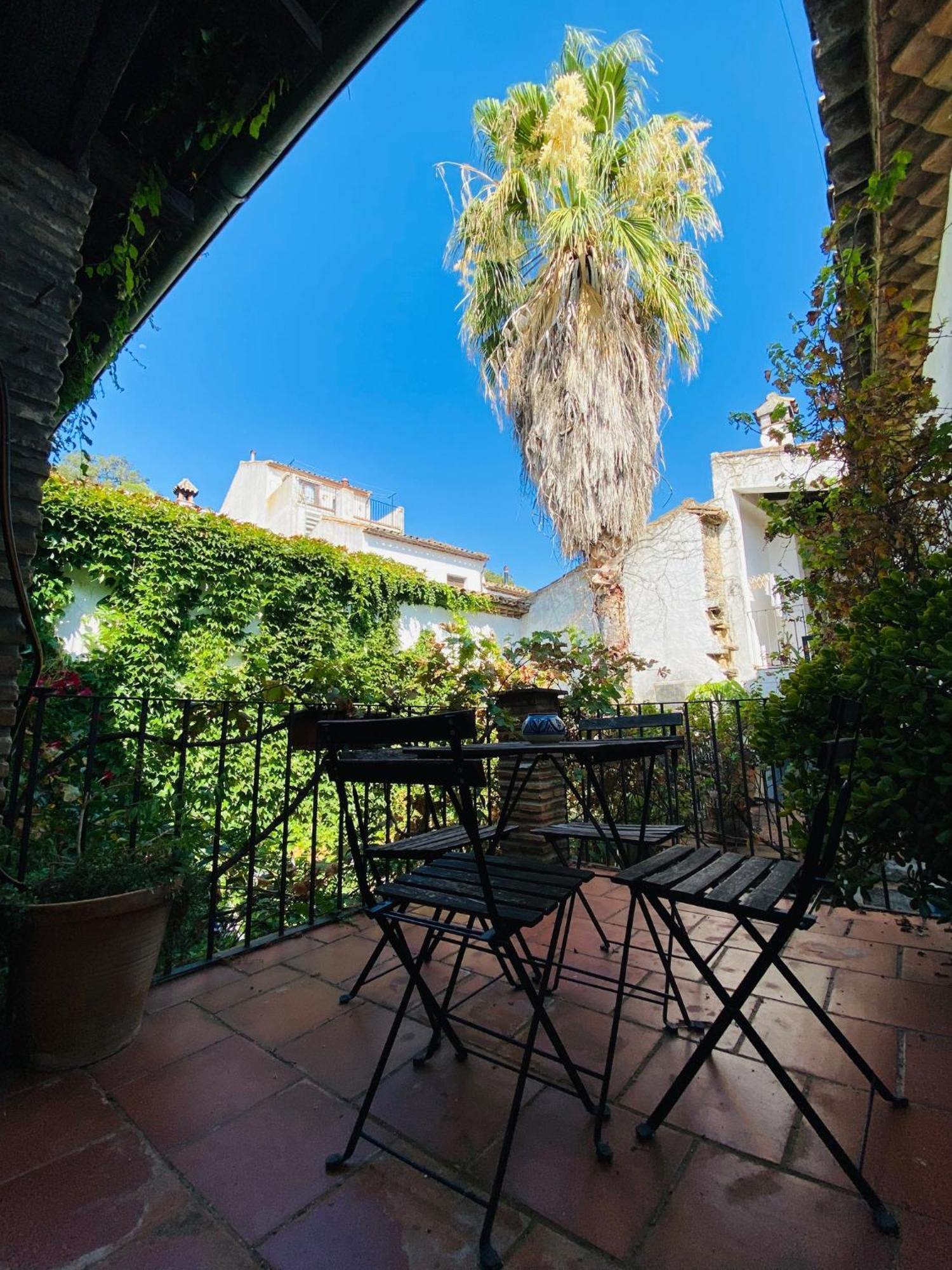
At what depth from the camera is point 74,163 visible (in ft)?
6.68

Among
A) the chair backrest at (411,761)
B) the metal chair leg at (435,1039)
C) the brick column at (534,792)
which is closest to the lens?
the chair backrest at (411,761)

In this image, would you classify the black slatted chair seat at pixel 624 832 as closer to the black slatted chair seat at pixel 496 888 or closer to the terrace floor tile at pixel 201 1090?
the black slatted chair seat at pixel 496 888

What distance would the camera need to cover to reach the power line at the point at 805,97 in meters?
2.58

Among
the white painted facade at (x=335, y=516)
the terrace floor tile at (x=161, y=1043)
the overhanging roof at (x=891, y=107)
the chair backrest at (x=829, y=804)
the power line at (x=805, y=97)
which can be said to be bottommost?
the terrace floor tile at (x=161, y=1043)

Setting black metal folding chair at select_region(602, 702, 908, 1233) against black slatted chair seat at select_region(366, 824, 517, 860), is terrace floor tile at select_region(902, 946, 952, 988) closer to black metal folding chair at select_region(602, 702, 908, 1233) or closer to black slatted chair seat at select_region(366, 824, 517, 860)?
black metal folding chair at select_region(602, 702, 908, 1233)

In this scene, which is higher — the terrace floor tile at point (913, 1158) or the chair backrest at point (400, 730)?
the chair backrest at point (400, 730)

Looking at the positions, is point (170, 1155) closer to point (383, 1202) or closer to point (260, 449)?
point (383, 1202)

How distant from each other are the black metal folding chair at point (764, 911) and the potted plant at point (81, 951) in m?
1.43

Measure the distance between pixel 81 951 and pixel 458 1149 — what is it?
1199 millimetres

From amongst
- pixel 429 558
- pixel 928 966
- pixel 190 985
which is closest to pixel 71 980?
pixel 190 985

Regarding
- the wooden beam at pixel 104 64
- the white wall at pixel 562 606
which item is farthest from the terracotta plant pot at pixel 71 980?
the white wall at pixel 562 606

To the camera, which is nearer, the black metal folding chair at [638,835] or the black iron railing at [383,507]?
the black metal folding chair at [638,835]

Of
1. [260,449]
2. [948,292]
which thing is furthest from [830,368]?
[260,449]

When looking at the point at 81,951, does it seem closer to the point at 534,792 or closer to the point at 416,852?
the point at 416,852
